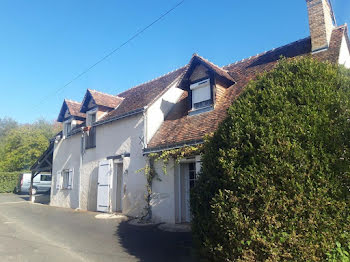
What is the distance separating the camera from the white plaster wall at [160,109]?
10.7 metres

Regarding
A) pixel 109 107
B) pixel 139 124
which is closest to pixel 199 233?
pixel 139 124

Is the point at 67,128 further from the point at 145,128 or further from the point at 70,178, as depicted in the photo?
the point at 145,128

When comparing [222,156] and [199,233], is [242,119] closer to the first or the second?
[222,156]

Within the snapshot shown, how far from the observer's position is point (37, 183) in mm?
23906

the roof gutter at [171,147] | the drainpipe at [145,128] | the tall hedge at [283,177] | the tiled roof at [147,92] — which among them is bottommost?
the tall hedge at [283,177]

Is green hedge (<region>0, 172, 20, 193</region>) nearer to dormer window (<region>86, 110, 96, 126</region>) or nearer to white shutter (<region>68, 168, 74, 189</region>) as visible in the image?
white shutter (<region>68, 168, 74, 189</region>)

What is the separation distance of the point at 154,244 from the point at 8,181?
2756cm

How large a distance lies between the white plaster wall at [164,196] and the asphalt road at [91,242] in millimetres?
776

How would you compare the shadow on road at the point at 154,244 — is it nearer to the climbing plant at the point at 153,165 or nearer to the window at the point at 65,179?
the climbing plant at the point at 153,165

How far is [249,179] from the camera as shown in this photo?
3.54 m

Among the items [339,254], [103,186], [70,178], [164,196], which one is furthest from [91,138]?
[339,254]

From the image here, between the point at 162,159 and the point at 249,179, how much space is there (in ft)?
20.1

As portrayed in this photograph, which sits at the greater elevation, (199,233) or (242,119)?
(242,119)

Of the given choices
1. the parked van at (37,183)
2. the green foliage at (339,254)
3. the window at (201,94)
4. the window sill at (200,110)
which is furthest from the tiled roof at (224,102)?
the parked van at (37,183)
